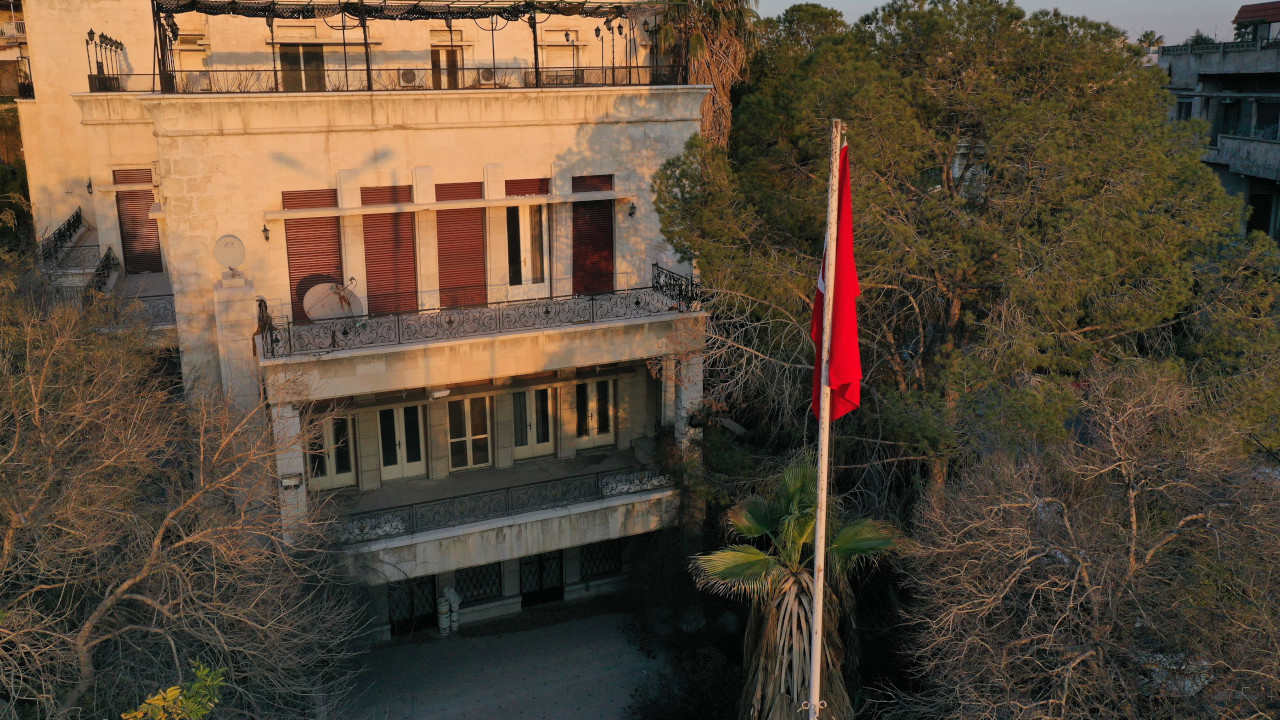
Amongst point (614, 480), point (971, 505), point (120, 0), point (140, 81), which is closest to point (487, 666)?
point (614, 480)

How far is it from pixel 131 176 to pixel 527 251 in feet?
32.6

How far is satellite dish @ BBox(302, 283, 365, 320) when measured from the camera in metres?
20.1

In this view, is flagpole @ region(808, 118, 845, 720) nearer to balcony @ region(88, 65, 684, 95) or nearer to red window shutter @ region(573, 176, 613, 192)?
balcony @ region(88, 65, 684, 95)

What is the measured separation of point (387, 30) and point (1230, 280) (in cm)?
1744

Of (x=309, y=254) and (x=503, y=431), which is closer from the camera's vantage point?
(x=309, y=254)

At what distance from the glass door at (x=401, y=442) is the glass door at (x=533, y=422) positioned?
220 cm

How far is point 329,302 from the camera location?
20297 millimetres

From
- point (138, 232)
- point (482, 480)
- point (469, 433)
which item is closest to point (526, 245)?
point (469, 433)

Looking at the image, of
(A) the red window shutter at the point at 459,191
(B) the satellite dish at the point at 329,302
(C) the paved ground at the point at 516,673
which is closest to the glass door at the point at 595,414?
(C) the paved ground at the point at 516,673

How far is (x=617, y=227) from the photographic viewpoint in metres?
22.6

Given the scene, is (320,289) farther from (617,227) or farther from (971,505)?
(971,505)

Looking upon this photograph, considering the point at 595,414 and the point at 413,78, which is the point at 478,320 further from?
the point at 413,78

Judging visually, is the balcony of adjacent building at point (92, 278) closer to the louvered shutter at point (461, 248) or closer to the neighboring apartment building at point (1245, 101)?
the louvered shutter at point (461, 248)

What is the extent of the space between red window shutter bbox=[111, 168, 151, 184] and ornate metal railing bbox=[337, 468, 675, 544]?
10175 mm
